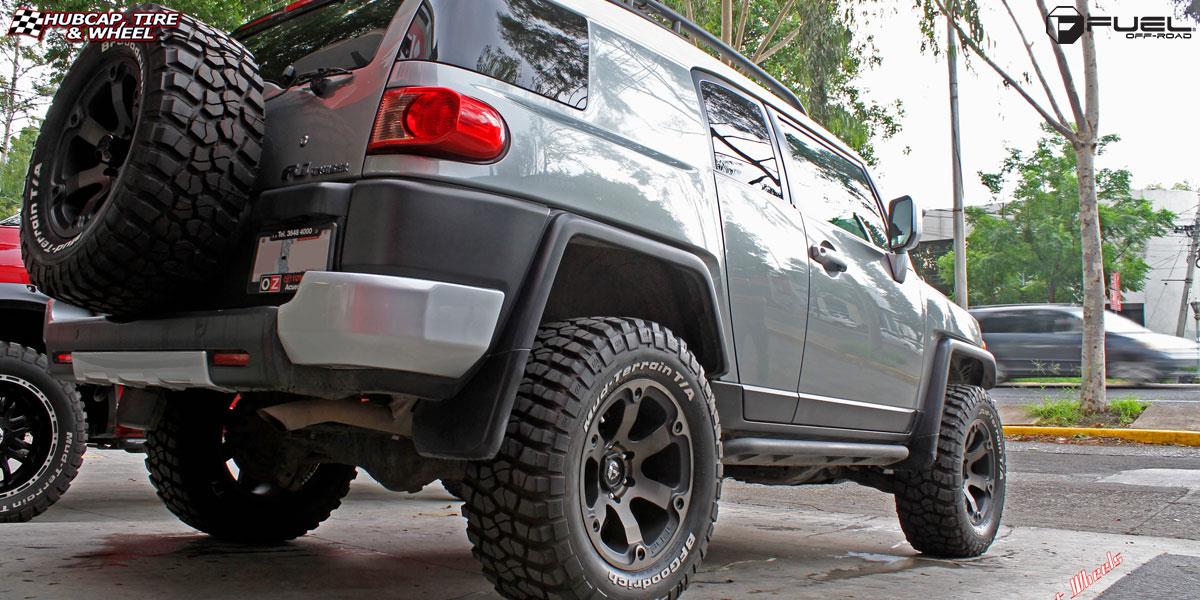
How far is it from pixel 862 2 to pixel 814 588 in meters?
12.7

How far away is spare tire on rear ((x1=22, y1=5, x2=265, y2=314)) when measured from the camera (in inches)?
92.8

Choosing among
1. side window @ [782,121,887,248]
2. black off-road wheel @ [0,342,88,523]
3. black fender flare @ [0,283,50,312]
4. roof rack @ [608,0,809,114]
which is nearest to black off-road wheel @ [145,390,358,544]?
black off-road wheel @ [0,342,88,523]

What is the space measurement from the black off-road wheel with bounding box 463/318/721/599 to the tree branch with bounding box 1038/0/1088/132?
438 inches

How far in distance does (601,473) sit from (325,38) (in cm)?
158

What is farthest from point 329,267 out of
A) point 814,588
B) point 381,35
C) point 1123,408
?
point 1123,408

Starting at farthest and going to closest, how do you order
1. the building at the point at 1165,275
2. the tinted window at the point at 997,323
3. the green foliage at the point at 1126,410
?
1. the building at the point at 1165,275
2. the tinted window at the point at 997,323
3. the green foliage at the point at 1126,410

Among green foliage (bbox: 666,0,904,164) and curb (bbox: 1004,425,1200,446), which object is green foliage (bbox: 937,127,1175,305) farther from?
curb (bbox: 1004,425,1200,446)

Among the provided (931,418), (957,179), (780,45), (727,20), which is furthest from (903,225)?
(957,179)

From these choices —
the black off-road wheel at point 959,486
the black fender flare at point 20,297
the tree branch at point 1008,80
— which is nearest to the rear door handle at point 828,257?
the black off-road wheel at point 959,486

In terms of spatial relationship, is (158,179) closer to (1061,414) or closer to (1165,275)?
(1061,414)

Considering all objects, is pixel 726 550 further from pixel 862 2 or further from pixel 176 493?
pixel 862 2

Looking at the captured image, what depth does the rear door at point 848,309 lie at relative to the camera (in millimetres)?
3752

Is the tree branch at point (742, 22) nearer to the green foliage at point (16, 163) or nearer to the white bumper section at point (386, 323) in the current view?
the green foliage at point (16, 163)

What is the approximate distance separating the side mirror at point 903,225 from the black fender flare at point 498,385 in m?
2.55
